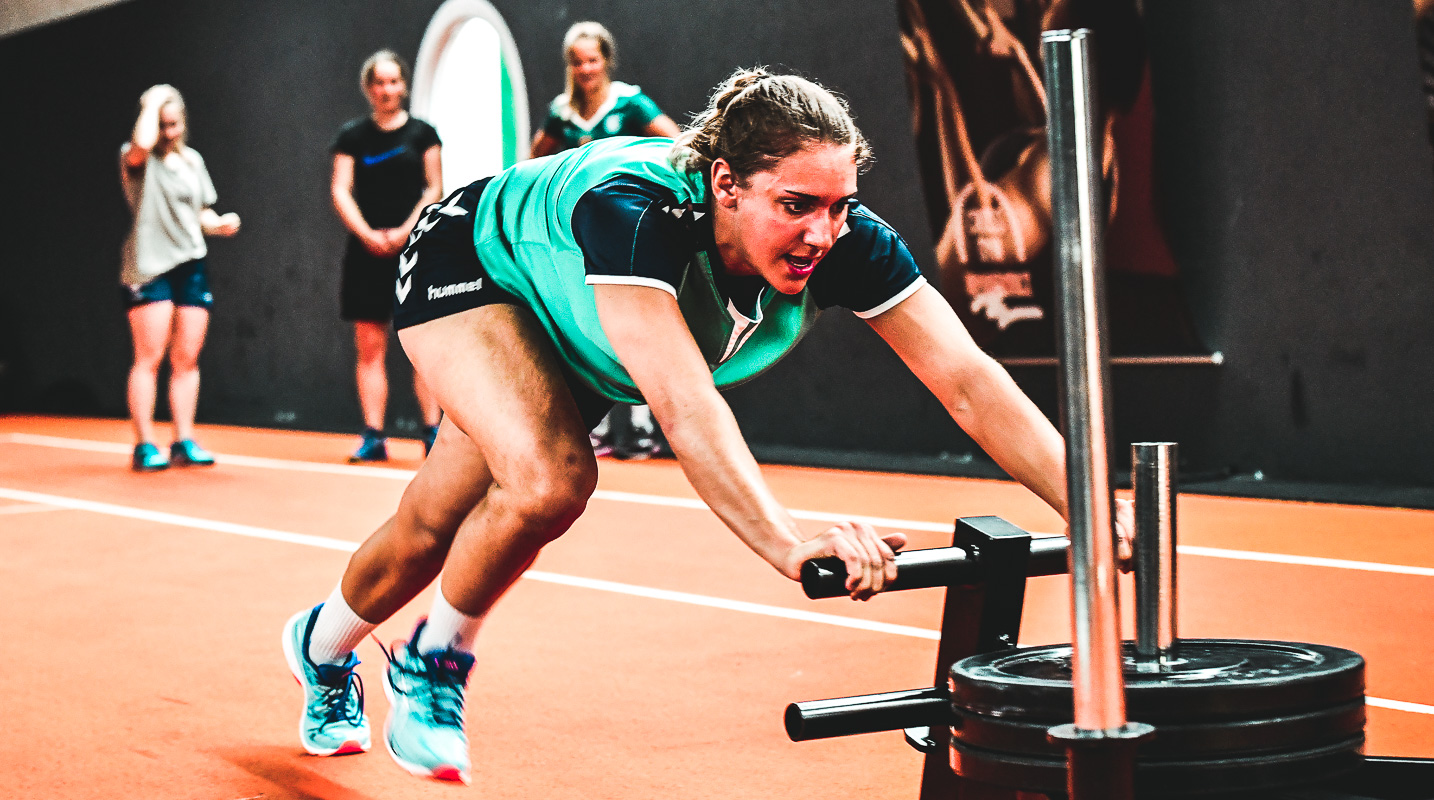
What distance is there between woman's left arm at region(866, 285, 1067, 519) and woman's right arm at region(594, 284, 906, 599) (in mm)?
387

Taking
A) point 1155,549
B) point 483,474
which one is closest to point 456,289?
point 483,474

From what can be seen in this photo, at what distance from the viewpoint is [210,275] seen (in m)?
10.8

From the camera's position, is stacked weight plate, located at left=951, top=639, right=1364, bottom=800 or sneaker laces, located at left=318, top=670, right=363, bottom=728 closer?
stacked weight plate, located at left=951, top=639, right=1364, bottom=800

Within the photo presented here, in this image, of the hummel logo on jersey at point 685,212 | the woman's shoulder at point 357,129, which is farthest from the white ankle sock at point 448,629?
the woman's shoulder at point 357,129

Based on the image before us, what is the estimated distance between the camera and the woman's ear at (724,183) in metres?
1.87

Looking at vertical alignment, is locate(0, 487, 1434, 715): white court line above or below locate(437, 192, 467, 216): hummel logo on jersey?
below

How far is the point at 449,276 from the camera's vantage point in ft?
7.52

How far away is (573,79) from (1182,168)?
2.46 m

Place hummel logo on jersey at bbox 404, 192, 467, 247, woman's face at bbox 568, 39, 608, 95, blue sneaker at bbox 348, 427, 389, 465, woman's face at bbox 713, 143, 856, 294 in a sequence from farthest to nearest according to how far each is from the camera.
A: blue sneaker at bbox 348, 427, 389, 465 → woman's face at bbox 568, 39, 608, 95 → hummel logo on jersey at bbox 404, 192, 467, 247 → woman's face at bbox 713, 143, 856, 294

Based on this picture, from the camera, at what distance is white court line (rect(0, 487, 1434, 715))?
3.31m

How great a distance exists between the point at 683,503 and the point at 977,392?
3516 mm

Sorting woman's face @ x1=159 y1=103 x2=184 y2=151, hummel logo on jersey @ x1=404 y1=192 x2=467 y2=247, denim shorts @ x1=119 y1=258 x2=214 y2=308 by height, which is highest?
woman's face @ x1=159 y1=103 x2=184 y2=151

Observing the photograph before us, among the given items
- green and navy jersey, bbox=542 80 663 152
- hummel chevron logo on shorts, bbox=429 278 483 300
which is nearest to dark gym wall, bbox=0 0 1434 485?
green and navy jersey, bbox=542 80 663 152

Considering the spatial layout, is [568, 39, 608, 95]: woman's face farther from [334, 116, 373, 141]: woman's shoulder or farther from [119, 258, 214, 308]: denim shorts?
[119, 258, 214, 308]: denim shorts
